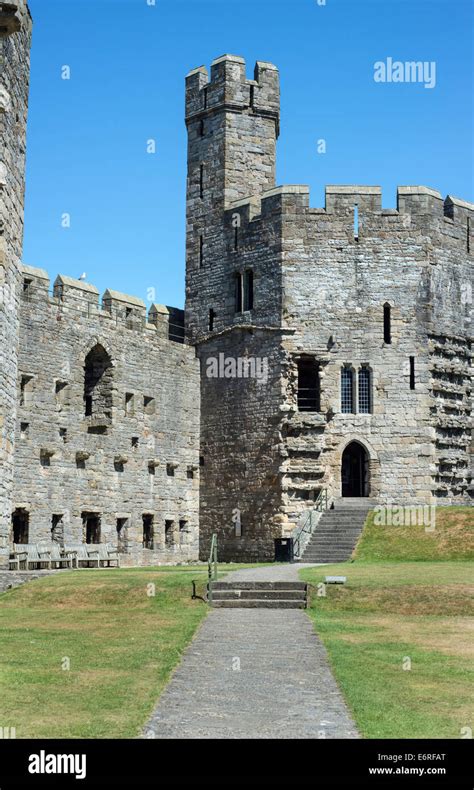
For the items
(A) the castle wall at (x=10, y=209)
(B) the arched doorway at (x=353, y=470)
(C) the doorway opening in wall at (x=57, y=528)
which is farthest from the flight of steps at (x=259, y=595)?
(B) the arched doorway at (x=353, y=470)

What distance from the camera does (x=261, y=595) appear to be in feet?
60.3

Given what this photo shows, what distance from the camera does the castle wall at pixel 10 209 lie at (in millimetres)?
16766

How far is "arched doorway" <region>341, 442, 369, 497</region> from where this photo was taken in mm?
34000

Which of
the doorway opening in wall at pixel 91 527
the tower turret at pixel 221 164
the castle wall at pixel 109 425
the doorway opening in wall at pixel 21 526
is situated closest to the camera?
the doorway opening in wall at pixel 21 526

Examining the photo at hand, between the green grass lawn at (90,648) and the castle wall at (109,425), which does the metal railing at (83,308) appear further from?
the green grass lawn at (90,648)

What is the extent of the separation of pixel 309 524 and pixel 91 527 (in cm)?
662

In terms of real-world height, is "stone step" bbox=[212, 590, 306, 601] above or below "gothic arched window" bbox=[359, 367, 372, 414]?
below

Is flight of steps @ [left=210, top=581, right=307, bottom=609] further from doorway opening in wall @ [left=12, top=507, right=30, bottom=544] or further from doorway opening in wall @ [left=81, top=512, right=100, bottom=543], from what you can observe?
doorway opening in wall @ [left=81, top=512, right=100, bottom=543]

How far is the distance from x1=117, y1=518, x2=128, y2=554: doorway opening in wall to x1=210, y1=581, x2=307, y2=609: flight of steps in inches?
528

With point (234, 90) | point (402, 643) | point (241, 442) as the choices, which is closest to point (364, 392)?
point (241, 442)

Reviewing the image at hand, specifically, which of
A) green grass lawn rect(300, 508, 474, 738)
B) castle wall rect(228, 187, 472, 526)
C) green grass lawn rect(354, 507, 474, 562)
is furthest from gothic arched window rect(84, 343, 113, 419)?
green grass lawn rect(300, 508, 474, 738)

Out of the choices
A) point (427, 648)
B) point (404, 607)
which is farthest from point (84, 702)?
point (404, 607)

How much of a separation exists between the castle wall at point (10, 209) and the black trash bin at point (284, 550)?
11171 millimetres
